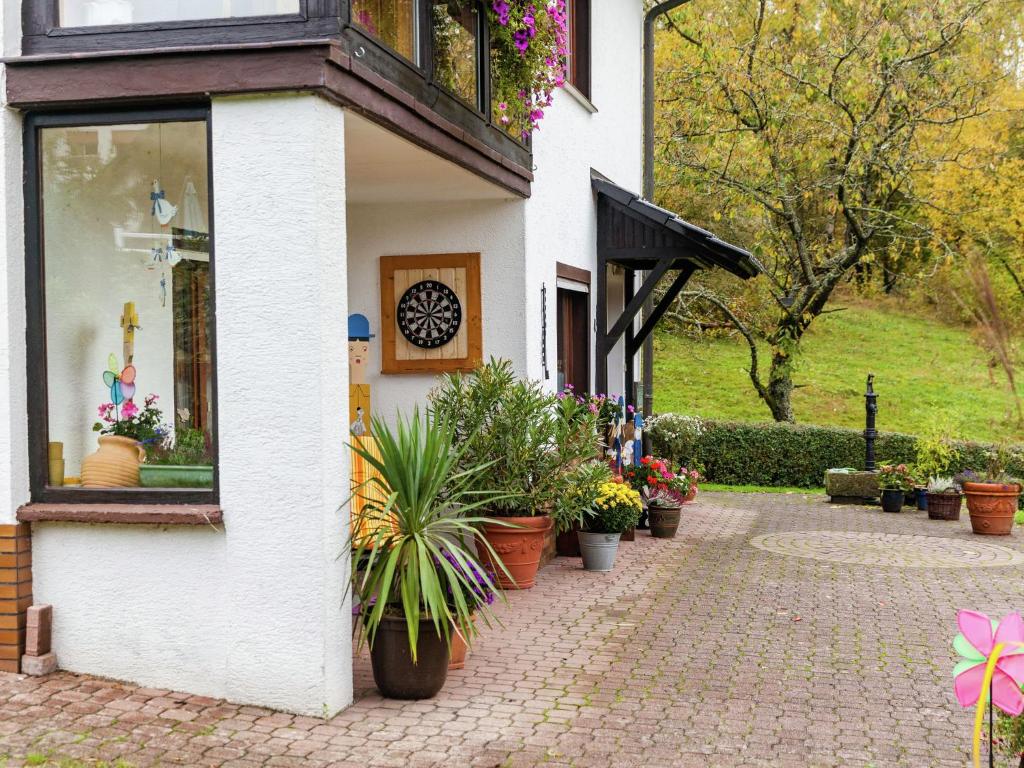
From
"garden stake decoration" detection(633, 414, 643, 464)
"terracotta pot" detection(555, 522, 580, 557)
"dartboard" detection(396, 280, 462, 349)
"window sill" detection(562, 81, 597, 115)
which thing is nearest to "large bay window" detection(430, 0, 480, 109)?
"dartboard" detection(396, 280, 462, 349)

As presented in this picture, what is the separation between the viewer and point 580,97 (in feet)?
34.5

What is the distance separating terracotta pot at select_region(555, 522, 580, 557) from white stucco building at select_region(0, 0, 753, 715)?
14.2ft

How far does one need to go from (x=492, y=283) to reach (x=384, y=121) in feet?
9.68

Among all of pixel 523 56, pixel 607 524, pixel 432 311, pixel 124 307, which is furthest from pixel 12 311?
pixel 607 524

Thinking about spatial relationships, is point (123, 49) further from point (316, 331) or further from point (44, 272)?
point (316, 331)

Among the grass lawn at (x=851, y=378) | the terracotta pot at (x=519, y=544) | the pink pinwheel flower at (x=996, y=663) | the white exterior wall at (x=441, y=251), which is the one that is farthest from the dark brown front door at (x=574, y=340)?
the grass lawn at (x=851, y=378)

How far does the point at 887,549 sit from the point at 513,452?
4.70 metres

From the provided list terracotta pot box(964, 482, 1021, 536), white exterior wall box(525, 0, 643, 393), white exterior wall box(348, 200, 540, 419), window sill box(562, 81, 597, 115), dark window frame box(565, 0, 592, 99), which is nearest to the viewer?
white exterior wall box(348, 200, 540, 419)

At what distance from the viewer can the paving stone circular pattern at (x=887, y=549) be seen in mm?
9734

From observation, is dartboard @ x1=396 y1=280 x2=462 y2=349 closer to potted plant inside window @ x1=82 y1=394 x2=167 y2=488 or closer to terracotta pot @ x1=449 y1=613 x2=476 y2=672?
terracotta pot @ x1=449 y1=613 x2=476 y2=672

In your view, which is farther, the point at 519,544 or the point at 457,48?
the point at 519,544

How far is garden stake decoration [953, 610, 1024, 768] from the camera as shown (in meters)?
2.77

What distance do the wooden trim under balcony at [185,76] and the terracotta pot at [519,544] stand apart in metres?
3.37

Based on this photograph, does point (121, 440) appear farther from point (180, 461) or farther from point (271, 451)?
point (271, 451)
